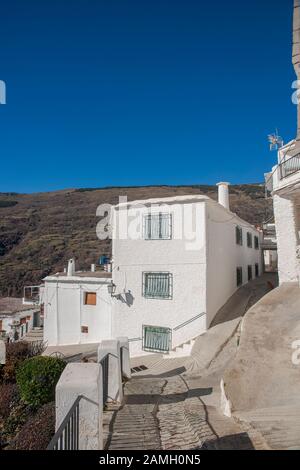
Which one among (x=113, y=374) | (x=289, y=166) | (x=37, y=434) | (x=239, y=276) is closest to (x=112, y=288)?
(x=239, y=276)

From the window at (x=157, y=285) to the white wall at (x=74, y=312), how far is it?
5191mm

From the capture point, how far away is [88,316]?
2256cm

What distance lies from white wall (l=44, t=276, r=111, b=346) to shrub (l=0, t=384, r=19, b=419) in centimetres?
1272

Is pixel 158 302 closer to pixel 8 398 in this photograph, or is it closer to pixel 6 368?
pixel 6 368

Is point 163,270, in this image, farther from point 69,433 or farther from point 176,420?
point 69,433

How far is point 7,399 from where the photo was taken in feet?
28.2

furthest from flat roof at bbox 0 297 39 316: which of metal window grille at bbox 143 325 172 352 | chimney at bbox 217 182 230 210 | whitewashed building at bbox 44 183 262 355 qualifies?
chimney at bbox 217 182 230 210

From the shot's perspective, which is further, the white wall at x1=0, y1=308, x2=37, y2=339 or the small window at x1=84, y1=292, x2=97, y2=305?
the white wall at x1=0, y1=308, x2=37, y2=339

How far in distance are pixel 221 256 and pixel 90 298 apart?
31.3ft

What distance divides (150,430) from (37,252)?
259ft

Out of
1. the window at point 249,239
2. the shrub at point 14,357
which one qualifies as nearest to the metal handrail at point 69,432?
the shrub at point 14,357

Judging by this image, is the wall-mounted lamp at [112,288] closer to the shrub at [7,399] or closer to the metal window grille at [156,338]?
the metal window grille at [156,338]

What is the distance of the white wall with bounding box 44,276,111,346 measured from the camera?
22000mm

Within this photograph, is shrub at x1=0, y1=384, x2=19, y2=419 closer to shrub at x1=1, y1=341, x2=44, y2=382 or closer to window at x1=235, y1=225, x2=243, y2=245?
shrub at x1=1, y1=341, x2=44, y2=382
